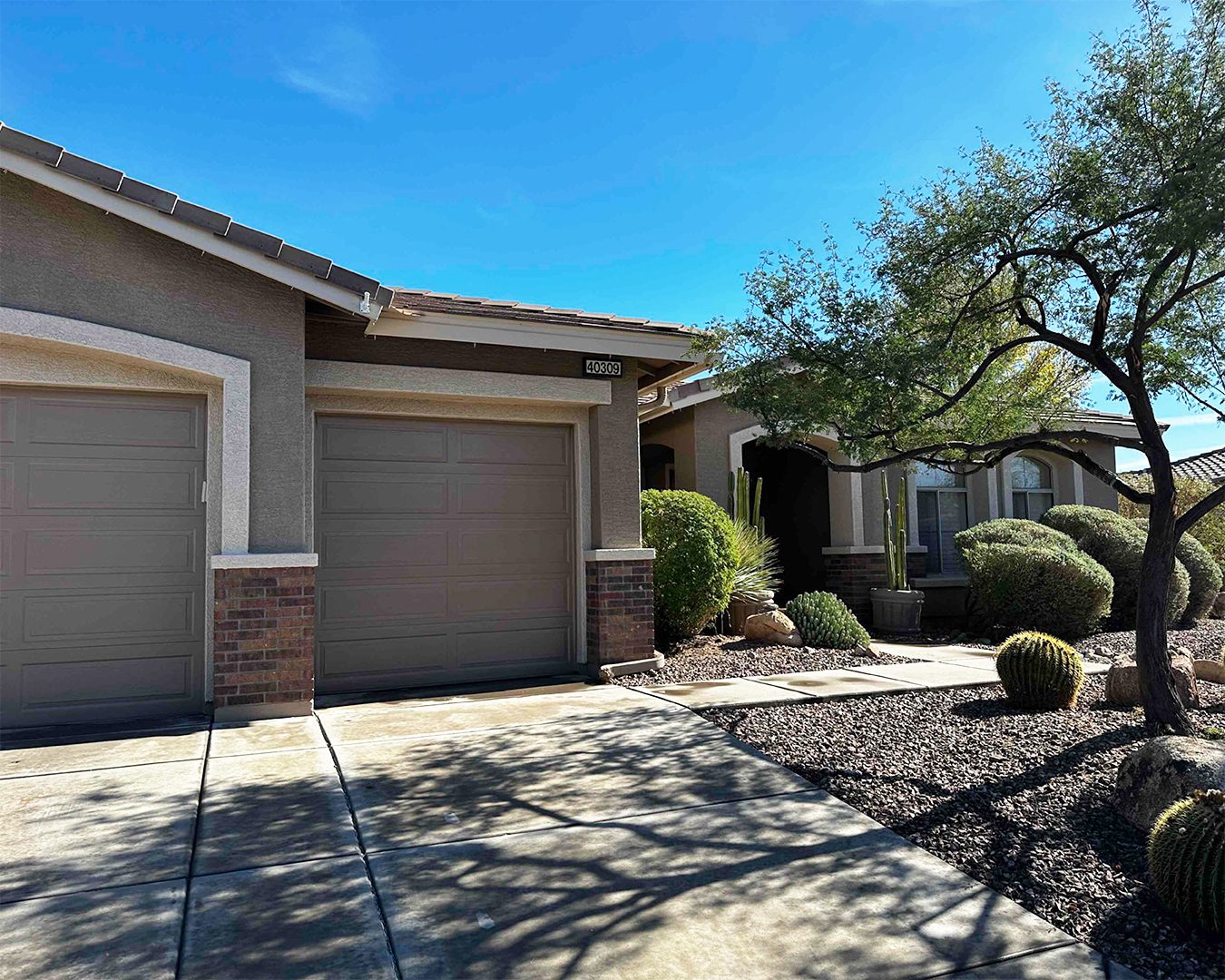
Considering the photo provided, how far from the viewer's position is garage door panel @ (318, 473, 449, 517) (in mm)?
7961

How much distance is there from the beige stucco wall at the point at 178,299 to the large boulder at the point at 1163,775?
5834 mm

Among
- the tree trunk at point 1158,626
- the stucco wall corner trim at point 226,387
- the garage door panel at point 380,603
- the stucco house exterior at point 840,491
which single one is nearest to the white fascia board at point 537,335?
the stucco wall corner trim at point 226,387

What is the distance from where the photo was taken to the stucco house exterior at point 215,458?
6547mm

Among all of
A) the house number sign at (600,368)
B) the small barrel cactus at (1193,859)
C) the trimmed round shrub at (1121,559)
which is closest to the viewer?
the small barrel cactus at (1193,859)

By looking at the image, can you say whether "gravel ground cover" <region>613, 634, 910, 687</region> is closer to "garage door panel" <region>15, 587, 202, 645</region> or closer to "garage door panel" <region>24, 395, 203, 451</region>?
"garage door panel" <region>15, 587, 202, 645</region>

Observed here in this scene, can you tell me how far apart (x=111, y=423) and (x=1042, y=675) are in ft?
25.0

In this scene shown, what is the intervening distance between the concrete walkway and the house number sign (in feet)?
10.2

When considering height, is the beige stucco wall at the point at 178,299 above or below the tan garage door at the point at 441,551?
above

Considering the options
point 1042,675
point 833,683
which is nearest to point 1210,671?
point 1042,675

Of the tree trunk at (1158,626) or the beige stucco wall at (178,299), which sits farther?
the beige stucco wall at (178,299)

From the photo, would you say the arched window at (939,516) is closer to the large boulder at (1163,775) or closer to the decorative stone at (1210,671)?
the decorative stone at (1210,671)

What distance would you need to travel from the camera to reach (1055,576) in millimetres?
11281

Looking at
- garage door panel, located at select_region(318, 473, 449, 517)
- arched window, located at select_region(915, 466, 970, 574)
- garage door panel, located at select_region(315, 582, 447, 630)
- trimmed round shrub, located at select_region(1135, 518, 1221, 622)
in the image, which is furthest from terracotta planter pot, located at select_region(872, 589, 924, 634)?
garage door panel, located at select_region(318, 473, 449, 517)

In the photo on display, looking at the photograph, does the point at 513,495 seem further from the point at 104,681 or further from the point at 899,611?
the point at 899,611
